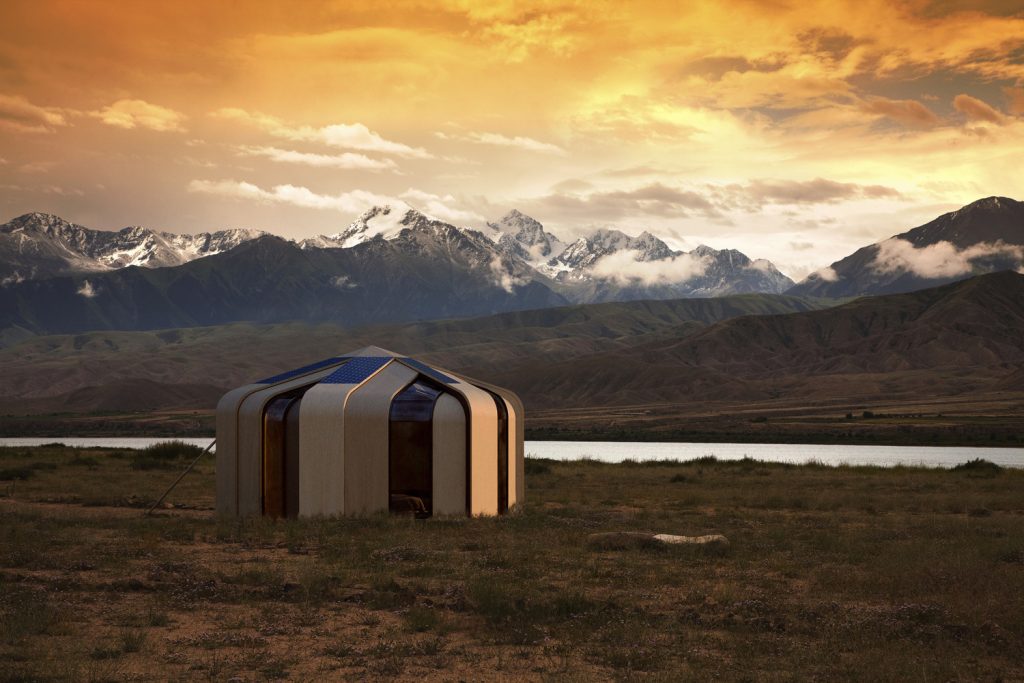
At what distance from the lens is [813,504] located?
2894cm

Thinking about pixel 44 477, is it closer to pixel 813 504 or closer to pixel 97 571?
pixel 97 571

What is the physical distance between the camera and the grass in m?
12.3

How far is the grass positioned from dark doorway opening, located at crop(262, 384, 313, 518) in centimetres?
145

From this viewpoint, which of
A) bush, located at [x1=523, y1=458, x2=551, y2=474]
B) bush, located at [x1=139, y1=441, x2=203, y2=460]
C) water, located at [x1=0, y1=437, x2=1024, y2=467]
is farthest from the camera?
water, located at [x1=0, y1=437, x2=1024, y2=467]

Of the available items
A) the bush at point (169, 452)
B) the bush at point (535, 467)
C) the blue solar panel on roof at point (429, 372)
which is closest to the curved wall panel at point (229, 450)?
the blue solar panel on roof at point (429, 372)

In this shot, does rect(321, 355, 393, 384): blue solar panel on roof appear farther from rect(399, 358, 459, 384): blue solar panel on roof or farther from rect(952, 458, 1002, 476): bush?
rect(952, 458, 1002, 476): bush

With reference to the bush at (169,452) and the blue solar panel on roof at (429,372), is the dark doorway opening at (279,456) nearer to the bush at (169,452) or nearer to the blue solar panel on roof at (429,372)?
the blue solar panel on roof at (429,372)

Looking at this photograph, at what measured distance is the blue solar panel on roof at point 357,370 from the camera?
81.8 ft

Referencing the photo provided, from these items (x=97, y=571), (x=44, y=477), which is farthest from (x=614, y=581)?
(x=44, y=477)

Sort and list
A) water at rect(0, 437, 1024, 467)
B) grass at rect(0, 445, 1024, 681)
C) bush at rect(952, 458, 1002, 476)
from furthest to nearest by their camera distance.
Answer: water at rect(0, 437, 1024, 467), bush at rect(952, 458, 1002, 476), grass at rect(0, 445, 1024, 681)

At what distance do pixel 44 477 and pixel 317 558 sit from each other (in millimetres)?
22066

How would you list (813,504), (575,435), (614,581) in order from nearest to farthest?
(614,581)
(813,504)
(575,435)

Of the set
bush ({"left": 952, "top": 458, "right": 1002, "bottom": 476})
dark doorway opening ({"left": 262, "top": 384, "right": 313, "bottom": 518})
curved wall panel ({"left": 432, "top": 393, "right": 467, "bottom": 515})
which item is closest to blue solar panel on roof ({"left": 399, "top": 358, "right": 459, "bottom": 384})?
curved wall panel ({"left": 432, "top": 393, "right": 467, "bottom": 515})

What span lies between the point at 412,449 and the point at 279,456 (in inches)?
135
